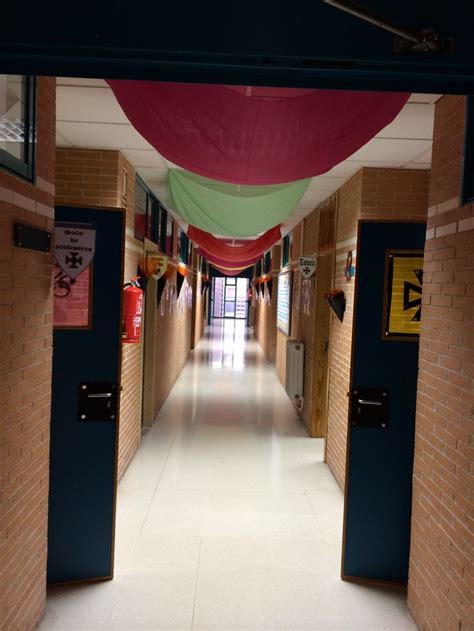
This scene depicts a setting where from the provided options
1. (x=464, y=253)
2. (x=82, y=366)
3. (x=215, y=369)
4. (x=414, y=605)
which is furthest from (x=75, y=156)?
(x=215, y=369)

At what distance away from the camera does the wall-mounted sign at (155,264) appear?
6028mm

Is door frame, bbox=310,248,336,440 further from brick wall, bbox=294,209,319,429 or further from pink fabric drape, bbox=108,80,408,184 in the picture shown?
pink fabric drape, bbox=108,80,408,184

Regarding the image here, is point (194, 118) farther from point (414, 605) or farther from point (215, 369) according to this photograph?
point (215, 369)

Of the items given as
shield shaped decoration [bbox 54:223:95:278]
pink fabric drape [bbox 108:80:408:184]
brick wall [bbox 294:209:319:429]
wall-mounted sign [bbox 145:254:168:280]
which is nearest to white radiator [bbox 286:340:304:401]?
brick wall [bbox 294:209:319:429]

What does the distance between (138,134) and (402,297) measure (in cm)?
228

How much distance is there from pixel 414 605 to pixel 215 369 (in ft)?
29.2

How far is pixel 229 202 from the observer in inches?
197

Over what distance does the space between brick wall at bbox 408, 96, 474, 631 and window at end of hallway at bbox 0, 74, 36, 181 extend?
2072 millimetres

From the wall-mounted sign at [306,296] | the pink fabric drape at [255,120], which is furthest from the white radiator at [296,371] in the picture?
the pink fabric drape at [255,120]

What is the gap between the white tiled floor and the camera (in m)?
3.06

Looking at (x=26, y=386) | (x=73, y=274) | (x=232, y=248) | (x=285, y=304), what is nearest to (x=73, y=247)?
(x=73, y=274)

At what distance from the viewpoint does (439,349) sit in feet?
9.20

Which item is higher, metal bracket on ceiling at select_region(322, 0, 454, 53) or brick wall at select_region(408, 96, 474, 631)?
metal bracket on ceiling at select_region(322, 0, 454, 53)

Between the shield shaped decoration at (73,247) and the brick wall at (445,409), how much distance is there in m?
1.94
